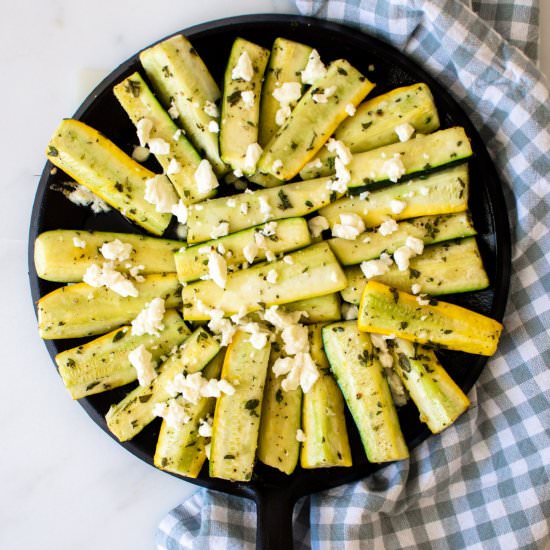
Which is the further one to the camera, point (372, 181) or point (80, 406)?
point (80, 406)

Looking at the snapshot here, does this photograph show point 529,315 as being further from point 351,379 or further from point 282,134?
point 282,134

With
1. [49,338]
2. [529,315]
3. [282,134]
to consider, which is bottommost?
[529,315]

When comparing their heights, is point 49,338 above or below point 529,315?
above

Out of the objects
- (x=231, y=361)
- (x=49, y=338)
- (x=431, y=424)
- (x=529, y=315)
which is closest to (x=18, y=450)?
(x=49, y=338)

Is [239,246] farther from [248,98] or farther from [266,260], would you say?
[248,98]

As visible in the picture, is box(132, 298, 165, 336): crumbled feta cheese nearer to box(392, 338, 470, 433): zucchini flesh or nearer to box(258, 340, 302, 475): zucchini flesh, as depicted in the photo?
box(258, 340, 302, 475): zucchini flesh

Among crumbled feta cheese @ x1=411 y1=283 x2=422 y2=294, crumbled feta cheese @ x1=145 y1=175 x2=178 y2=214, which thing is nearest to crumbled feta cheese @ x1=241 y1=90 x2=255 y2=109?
crumbled feta cheese @ x1=145 y1=175 x2=178 y2=214

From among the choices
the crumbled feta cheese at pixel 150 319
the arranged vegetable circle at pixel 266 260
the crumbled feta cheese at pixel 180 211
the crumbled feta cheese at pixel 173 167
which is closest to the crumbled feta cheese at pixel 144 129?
the arranged vegetable circle at pixel 266 260

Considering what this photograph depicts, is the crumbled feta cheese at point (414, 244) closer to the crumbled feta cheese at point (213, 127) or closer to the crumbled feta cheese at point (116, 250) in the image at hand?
the crumbled feta cheese at point (213, 127)
